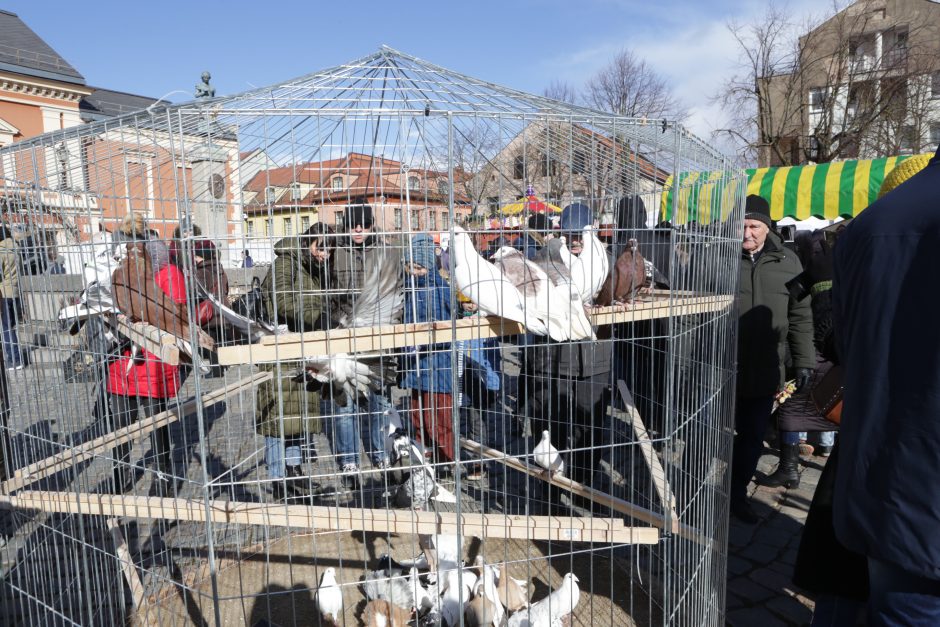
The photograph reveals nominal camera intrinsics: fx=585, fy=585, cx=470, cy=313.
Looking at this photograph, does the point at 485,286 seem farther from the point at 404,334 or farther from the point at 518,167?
the point at 518,167

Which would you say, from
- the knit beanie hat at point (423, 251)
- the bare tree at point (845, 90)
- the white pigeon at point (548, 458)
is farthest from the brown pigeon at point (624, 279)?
the bare tree at point (845, 90)

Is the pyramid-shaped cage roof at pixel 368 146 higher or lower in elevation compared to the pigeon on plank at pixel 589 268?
higher

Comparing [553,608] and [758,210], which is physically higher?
[758,210]

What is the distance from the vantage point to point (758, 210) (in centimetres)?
410

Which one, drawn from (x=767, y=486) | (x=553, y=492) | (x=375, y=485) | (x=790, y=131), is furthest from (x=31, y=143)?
(x=790, y=131)

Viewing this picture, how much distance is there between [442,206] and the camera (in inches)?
115

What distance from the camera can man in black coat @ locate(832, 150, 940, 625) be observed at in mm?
1463

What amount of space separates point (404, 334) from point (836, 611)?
6.48 ft

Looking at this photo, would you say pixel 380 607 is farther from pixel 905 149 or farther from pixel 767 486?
pixel 905 149

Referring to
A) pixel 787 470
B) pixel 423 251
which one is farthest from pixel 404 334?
pixel 787 470

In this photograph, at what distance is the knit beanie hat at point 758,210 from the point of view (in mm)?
3971

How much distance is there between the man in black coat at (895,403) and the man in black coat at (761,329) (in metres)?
2.26

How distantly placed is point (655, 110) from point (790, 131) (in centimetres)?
524

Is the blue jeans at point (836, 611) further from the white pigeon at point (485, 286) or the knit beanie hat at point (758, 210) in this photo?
the knit beanie hat at point (758, 210)
